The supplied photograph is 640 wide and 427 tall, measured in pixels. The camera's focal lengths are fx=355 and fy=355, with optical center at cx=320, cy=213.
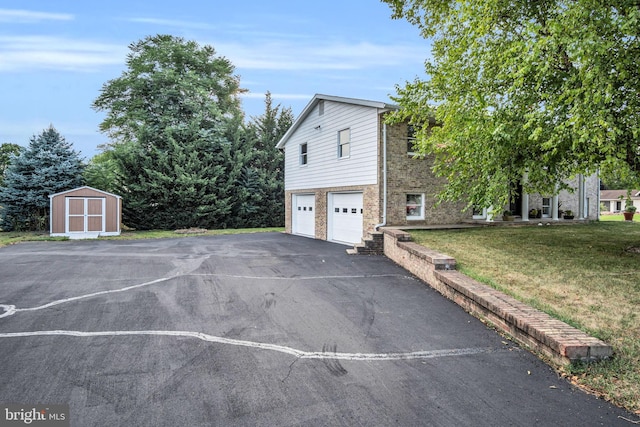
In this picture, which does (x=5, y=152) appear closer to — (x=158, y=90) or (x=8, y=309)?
(x=158, y=90)

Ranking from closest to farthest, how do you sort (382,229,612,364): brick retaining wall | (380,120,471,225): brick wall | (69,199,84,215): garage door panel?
(382,229,612,364): brick retaining wall → (380,120,471,225): brick wall → (69,199,84,215): garage door panel

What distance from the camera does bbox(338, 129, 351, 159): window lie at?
1502 centimetres

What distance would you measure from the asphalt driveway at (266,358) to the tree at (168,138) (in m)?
15.2

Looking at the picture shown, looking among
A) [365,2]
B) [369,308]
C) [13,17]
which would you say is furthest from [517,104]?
[13,17]

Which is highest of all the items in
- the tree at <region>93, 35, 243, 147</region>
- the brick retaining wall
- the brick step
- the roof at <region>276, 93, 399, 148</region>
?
the tree at <region>93, 35, 243, 147</region>

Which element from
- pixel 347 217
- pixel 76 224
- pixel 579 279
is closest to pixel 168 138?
pixel 76 224

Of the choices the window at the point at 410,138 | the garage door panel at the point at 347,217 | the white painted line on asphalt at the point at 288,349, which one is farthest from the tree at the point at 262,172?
the white painted line on asphalt at the point at 288,349

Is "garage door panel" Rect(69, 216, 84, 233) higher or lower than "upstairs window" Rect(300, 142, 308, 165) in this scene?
lower

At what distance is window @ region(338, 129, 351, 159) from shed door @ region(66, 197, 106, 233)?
12.7 meters

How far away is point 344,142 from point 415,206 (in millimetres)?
4089

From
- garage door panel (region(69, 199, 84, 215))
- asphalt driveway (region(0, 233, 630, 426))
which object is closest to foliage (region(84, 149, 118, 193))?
garage door panel (region(69, 199, 84, 215))

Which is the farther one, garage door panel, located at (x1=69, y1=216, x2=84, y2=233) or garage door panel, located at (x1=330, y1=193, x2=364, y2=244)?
garage door panel, located at (x1=69, y1=216, x2=84, y2=233)

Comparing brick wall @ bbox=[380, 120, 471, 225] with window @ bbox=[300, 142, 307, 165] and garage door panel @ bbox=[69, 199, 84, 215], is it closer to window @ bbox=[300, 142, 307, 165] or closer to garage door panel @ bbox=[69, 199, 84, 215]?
window @ bbox=[300, 142, 307, 165]

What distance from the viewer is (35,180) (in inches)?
816
